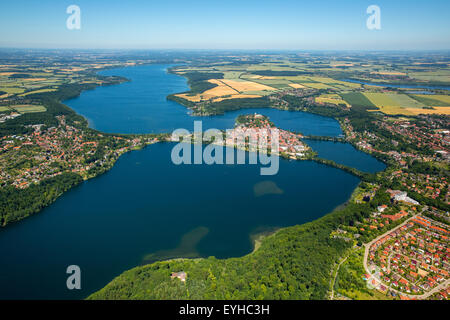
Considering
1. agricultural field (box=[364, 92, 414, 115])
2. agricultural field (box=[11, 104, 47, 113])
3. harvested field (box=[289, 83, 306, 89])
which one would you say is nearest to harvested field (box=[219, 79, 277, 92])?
harvested field (box=[289, 83, 306, 89])

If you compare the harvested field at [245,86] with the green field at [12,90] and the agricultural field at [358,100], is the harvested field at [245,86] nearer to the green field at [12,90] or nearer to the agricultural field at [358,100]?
the agricultural field at [358,100]

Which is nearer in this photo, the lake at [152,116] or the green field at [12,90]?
the lake at [152,116]

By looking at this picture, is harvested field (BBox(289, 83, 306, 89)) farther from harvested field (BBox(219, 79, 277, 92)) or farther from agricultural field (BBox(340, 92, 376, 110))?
agricultural field (BBox(340, 92, 376, 110))

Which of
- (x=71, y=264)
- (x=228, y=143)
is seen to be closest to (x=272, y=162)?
(x=228, y=143)

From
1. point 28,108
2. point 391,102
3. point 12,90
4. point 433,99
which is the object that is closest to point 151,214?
point 28,108

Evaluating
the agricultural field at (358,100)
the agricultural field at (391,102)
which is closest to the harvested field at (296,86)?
the agricultural field at (358,100)

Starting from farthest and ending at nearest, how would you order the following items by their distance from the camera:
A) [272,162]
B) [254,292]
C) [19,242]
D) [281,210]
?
[272,162]
[281,210]
[19,242]
[254,292]

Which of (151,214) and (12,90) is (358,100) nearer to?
(151,214)

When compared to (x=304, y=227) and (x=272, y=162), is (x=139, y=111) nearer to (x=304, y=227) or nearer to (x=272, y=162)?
(x=272, y=162)
